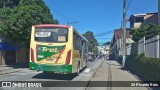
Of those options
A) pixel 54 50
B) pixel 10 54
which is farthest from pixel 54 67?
pixel 10 54

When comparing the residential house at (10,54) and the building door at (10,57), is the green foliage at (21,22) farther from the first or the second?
the building door at (10,57)

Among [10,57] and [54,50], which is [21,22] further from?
[54,50]

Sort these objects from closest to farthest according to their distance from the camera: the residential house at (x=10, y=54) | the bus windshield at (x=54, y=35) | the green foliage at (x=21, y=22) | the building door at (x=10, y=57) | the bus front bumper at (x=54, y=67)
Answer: the bus front bumper at (x=54, y=67) → the bus windshield at (x=54, y=35) → the green foliage at (x=21, y=22) → the residential house at (x=10, y=54) → the building door at (x=10, y=57)

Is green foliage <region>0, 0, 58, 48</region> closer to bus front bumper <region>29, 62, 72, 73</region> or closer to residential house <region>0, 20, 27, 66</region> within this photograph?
residential house <region>0, 20, 27, 66</region>

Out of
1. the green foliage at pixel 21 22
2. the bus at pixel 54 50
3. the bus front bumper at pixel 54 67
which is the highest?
the green foliage at pixel 21 22

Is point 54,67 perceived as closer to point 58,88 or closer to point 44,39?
point 44,39

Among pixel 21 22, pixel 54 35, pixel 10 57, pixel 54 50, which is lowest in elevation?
pixel 10 57

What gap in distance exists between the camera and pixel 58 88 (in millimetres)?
14477

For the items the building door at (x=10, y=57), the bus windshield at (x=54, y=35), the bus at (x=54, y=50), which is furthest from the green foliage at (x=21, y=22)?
the bus at (x=54, y=50)

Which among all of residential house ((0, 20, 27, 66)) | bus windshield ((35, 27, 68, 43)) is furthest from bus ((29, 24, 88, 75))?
residential house ((0, 20, 27, 66))

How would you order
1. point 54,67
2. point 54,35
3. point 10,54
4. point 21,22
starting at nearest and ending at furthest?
1. point 54,67
2. point 54,35
3. point 21,22
4. point 10,54

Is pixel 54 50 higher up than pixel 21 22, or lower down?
lower down

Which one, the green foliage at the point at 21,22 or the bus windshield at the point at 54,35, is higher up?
the green foliage at the point at 21,22

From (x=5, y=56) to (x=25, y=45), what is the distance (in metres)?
7.28
